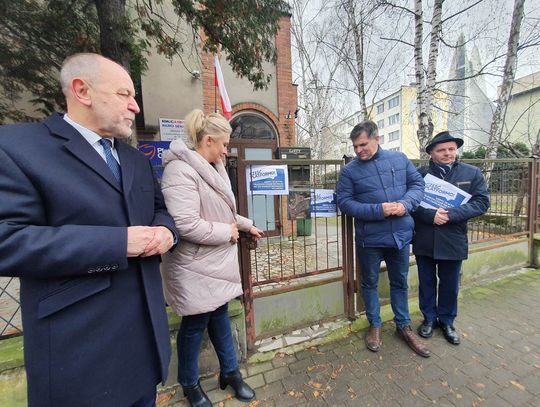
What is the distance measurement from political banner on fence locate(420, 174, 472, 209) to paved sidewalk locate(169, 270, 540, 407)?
1.29 m

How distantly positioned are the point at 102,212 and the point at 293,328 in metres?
2.34

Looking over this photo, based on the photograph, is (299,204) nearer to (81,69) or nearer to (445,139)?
(445,139)

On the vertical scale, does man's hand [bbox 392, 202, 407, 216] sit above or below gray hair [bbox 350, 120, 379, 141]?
below

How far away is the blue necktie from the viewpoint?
1222mm

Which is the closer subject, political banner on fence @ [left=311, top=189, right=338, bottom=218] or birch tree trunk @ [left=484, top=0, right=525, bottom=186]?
political banner on fence @ [left=311, top=189, right=338, bottom=218]

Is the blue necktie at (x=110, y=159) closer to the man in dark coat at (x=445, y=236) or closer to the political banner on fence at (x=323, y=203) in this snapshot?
the political banner on fence at (x=323, y=203)

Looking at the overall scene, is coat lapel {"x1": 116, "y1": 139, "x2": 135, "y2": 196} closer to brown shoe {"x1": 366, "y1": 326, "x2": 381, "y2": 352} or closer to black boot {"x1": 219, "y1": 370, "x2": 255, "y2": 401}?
black boot {"x1": 219, "y1": 370, "x2": 255, "y2": 401}

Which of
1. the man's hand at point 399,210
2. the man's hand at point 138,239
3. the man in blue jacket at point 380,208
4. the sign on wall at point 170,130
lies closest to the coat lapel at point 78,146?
the man's hand at point 138,239

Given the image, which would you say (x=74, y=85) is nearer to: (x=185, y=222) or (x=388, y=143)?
(x=185, y=222)

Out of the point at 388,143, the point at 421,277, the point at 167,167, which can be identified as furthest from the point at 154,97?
the point at 388,143

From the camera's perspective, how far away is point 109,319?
1105mm

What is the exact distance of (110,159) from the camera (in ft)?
4.07

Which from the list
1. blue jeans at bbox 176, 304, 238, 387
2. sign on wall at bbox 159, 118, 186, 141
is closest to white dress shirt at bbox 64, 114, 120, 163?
blue jeans at bbox 176, 304, 238, 387

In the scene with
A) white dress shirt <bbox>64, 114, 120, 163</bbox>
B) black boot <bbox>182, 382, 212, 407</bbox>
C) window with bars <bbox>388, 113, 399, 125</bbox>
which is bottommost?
black boot <bbox>182, 382, 212, 407</bbox>
